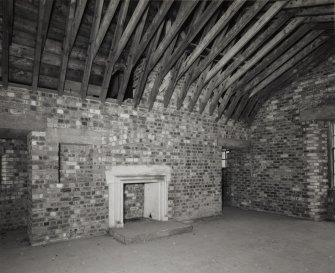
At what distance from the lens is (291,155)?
732 cm

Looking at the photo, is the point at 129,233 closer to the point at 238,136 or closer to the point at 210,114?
the point at 210,114

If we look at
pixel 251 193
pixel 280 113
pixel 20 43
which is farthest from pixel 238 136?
pixel 20 43

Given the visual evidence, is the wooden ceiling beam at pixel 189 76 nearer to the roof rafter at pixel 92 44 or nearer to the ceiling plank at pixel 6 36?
the roof rafter at pixel 92 44

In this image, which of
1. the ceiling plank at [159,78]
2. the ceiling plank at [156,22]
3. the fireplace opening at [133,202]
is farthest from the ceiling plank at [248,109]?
the ceiling plank at [156,22]

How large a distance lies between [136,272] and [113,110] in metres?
3.28

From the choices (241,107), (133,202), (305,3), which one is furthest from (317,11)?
(133,202)

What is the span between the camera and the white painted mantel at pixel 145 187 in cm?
546

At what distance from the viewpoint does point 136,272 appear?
3.58 m

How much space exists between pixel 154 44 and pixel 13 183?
4.63 metres

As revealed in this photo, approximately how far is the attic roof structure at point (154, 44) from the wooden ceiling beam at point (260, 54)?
2 cm

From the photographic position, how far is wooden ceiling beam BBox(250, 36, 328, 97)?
6070mm

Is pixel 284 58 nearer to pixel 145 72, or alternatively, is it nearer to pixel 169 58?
pixel 169 58

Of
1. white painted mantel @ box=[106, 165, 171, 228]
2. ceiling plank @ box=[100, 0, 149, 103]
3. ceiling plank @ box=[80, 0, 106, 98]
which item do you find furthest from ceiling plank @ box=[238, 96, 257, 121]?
ceiling plank @ box=[80, 0, 106, 98]

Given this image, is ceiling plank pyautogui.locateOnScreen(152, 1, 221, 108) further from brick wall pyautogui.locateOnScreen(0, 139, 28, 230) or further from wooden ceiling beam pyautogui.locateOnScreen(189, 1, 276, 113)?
brick wall pyautogui.locateOnScreen(0, 139, 28, 230)
